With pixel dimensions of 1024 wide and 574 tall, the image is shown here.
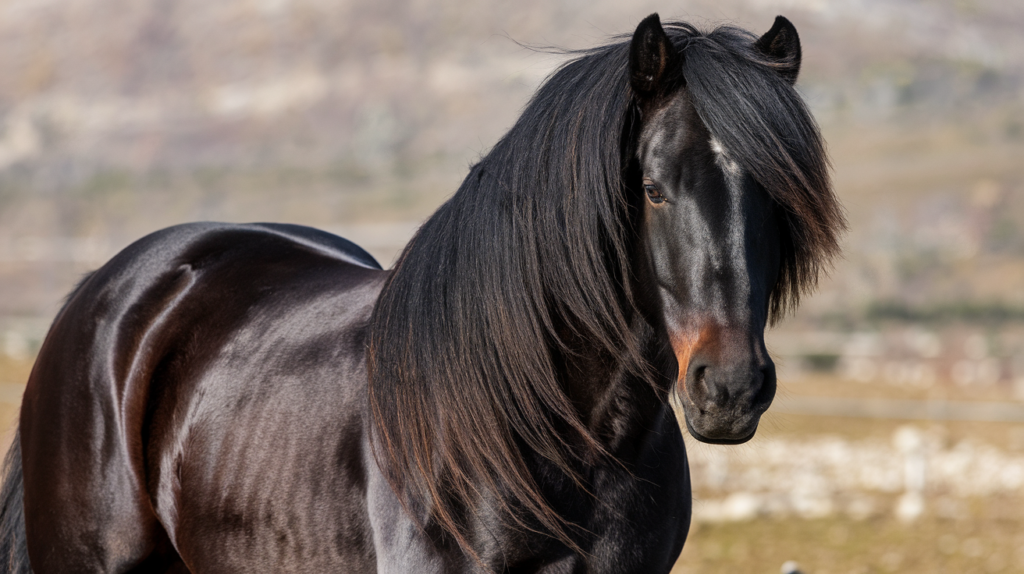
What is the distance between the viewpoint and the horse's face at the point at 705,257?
1748 millimetres

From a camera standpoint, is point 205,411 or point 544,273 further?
point 205,411

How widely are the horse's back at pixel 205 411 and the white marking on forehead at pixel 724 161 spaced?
1.03 meters

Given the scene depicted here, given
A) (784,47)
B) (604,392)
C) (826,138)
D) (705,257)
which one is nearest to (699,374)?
(705,257)

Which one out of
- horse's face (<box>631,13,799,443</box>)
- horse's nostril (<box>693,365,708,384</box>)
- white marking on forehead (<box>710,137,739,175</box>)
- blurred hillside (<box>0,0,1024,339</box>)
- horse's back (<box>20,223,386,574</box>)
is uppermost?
white marking on forehead (<box>710,137,739,175</box>)

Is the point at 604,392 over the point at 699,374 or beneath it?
beneath

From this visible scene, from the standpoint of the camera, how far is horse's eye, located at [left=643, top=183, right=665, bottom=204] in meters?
1.87

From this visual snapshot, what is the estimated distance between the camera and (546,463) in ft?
6.70

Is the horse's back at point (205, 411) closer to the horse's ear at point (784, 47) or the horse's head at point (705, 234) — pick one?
the horse's head at point (705, 234)

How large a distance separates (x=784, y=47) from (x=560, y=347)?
0.84 m

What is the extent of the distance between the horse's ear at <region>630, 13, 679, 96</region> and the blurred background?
37 cm

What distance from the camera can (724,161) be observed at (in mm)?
1844

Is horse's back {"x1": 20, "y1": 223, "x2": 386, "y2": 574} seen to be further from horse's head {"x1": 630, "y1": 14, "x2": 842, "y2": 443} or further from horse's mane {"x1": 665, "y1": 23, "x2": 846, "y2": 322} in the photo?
horse's mane {"x1": 665, "y1": 23, "x2": 846, "y2": 322}

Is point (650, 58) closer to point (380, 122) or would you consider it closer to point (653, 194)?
point (653, 194)

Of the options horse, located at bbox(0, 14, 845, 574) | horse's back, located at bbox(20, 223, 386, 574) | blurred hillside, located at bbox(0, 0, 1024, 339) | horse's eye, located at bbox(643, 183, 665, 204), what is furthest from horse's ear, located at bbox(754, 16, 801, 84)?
blurred hillside, located at bbox(0, 0, 1024, 339)
